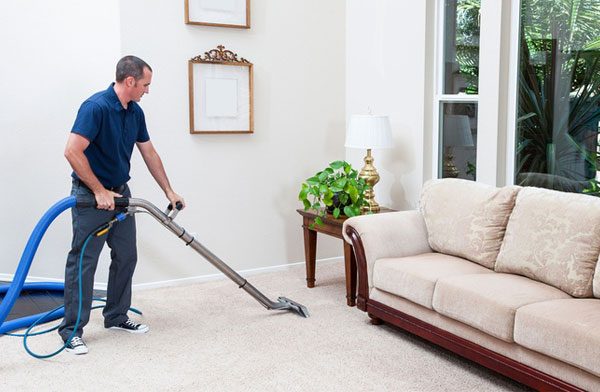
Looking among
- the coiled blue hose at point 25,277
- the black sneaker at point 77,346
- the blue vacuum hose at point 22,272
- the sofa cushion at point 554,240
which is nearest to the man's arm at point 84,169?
the coiled blue hose at point 25,277

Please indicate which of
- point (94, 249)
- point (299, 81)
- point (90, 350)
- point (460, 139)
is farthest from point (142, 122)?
point (460, 139)

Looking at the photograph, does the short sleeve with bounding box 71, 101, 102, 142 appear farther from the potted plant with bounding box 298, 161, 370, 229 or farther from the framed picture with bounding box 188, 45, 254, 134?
the potted plant with bounding box 298, 161, 370, 229

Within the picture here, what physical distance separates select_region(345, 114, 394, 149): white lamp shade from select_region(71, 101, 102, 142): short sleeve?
162 centimetres

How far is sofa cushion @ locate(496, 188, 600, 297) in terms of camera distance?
2.70 m

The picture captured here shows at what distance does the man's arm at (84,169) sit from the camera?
3.12m

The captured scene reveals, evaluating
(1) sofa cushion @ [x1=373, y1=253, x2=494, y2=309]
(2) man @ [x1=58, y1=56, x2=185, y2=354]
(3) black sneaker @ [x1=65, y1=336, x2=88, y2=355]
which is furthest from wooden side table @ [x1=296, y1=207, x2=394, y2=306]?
(3) black sneaker @ [x1=65, y1=336, x2=88, y2=355]

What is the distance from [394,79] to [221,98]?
1.19 metres

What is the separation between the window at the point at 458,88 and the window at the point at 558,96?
33cm

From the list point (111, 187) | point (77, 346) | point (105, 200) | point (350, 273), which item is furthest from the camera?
point (350, 273)

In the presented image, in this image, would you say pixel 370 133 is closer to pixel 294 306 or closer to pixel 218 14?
pixel 294 306

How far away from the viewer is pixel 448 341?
9.78 feet

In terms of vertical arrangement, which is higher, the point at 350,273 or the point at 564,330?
the point at 564,330

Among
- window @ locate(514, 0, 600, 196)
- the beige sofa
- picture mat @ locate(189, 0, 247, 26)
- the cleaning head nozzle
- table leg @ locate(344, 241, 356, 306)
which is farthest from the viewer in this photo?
picture mat @ locate(189, 0, 247, 26)

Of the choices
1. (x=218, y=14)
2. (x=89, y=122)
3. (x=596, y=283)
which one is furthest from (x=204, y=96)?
(x=596, y=283)
